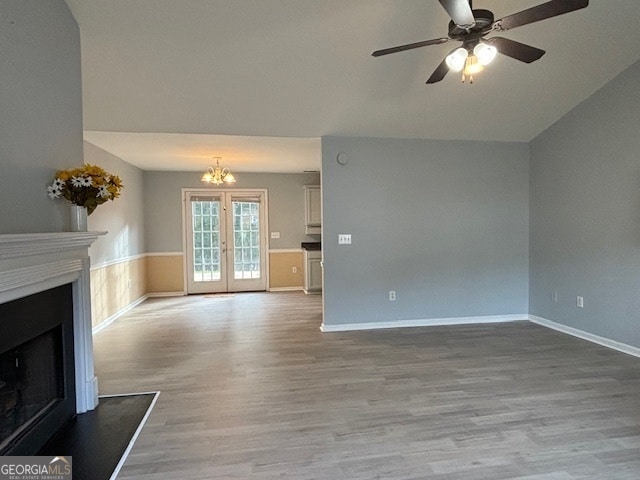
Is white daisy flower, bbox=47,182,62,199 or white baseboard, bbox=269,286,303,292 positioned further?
white baseboard, bbox=269,286,303,292

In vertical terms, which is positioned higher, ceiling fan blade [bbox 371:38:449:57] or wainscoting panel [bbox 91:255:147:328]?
ceiling fan blade [bbox 371:38:449:57]

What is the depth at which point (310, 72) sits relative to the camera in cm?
346

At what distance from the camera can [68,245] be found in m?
2.31

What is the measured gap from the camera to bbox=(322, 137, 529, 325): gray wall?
183 inches

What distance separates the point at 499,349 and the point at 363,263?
5.80ft

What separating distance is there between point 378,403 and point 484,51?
244 cm

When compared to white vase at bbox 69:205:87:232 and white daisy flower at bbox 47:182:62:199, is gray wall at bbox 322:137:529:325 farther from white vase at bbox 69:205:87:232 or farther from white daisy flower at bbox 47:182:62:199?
white daisy flower at bbox 47:182:62:199

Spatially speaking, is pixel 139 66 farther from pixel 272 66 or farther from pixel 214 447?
pixel 214 447

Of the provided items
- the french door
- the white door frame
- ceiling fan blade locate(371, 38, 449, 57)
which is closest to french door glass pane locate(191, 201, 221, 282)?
the french door

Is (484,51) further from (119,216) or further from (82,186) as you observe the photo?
(119,216)

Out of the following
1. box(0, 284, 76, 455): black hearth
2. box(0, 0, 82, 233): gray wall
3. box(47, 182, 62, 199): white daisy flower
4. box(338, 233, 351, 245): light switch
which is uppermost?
box(0, 0, 82, 233): gray wall

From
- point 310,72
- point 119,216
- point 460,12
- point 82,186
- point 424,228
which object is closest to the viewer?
point 460,12

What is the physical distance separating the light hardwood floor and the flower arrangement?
1.55 m

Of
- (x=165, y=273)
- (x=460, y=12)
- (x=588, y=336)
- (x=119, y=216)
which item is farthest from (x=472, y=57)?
(x=165, y=273)
